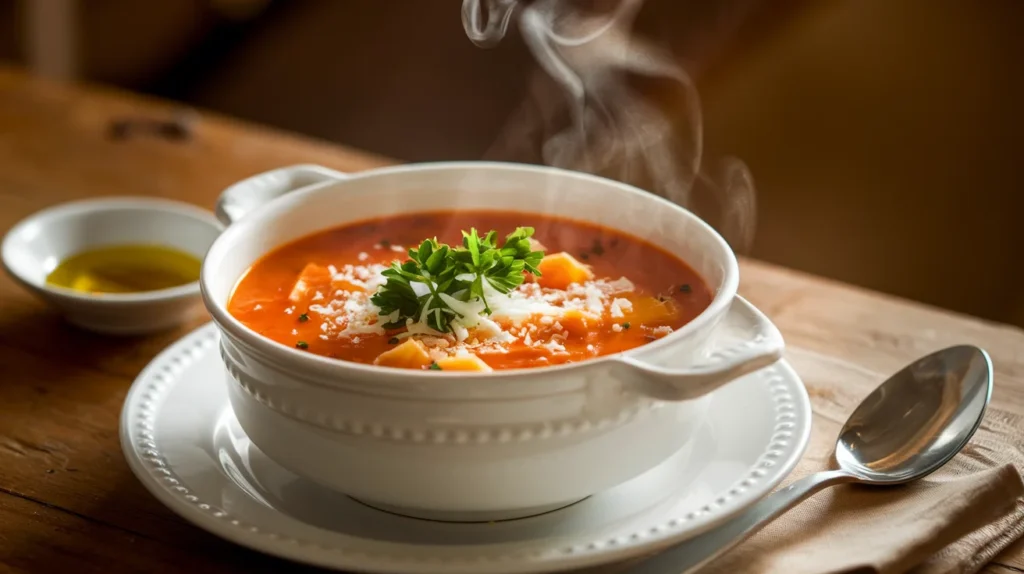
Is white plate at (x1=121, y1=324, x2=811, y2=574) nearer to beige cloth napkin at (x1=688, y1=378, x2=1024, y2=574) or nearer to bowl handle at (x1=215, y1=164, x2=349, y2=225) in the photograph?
beige cloth napkin at (x1=688, y1=378, x2=1024, y2=574)

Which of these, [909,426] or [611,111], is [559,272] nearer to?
[909,426]

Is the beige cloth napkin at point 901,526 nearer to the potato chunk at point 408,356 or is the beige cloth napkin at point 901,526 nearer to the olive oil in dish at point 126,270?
the potato chunk at point 408,356

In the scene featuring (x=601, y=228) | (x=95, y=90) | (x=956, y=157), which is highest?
(x=601, y=228)

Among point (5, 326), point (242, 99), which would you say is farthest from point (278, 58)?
point (5, 326)

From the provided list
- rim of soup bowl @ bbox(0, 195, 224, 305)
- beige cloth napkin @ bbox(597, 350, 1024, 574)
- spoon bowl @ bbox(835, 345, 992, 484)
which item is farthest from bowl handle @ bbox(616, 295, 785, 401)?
rim of soup bowl @ bbox(0, 195, 224, 305)

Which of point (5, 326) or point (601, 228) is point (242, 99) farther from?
point (601, 228)

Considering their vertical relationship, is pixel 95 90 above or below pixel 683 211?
below

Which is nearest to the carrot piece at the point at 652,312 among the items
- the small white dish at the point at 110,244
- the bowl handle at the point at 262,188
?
the bowl handle at the point at 262,188
